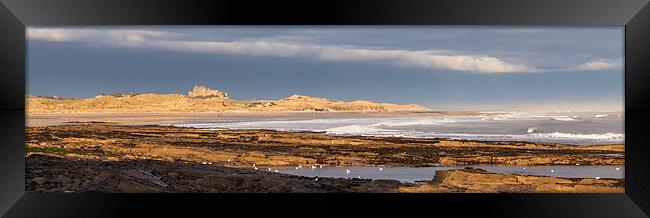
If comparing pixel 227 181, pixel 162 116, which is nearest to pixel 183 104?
pixel 162 116

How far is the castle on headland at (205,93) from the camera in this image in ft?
34.2

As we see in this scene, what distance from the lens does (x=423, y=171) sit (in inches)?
397

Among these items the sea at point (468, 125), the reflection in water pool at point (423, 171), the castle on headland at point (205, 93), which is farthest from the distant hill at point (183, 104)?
the reflection in water pool at point (423, 171)

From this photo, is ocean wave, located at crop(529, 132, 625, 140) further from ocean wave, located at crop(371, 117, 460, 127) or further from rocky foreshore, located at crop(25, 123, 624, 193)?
ocean wave, located at crop(371, 117, 460, 127)

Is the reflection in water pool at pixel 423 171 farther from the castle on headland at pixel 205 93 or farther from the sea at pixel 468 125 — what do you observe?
the castle on headland at pixel 205 93

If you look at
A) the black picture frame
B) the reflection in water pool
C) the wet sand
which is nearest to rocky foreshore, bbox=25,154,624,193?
the reflection in water pool

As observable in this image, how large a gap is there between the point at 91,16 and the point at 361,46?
505 centimetres

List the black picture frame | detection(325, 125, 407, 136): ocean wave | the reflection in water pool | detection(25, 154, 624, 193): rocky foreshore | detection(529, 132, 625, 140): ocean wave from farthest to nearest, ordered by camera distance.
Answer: detection(325, 125, 407, 136): ocean wave < detection(529, 132, 625, 140): ocean wave < the reflection in water pool < detection(25, 154, 624, 193): rocky foreshore < the black picture frame

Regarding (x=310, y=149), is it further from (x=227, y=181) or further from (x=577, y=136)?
(x=577, y=136)

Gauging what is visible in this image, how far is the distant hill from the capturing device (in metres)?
10.2

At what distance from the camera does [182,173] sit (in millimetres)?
9602

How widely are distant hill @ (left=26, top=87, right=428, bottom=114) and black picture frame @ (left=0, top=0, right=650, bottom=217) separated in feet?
12.0

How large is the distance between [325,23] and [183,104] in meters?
4.97

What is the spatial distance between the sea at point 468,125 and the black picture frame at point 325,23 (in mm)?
3588
